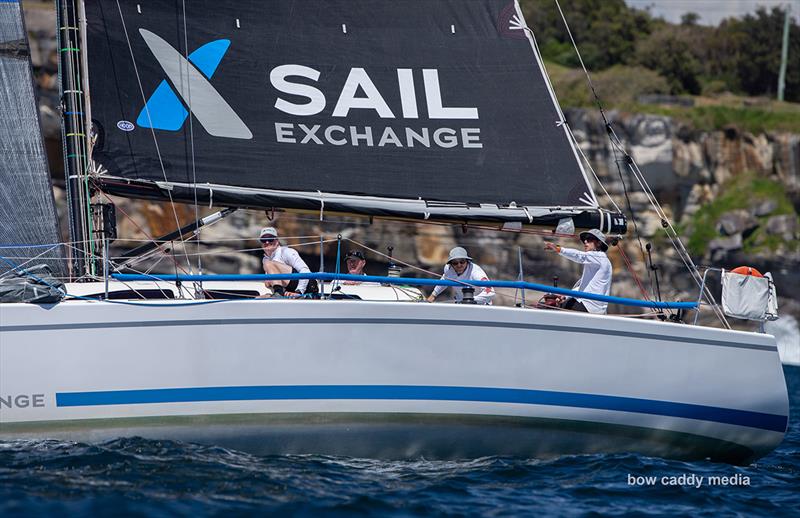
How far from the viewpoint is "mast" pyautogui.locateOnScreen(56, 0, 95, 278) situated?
8500 mm

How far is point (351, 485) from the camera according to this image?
6.99m

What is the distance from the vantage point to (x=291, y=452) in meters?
7.81

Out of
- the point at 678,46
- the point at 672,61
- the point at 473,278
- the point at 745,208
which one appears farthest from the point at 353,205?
the point at 678,46

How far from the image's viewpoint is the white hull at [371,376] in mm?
7461

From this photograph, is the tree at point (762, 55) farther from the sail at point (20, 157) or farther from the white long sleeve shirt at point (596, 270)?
the sail at point (20, 157)

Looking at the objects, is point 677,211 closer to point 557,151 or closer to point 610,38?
point 610,38

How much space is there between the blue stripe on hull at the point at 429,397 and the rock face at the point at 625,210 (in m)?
16.0

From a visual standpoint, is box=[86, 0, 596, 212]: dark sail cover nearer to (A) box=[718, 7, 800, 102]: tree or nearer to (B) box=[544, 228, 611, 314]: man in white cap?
(B) box=[544, 228, 611, 314]: man in white cap

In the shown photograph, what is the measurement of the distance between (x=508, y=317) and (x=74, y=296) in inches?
133

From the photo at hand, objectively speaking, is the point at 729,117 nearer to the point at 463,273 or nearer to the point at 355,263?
the point at 355,263

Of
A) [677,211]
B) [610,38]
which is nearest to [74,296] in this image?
[677,211]

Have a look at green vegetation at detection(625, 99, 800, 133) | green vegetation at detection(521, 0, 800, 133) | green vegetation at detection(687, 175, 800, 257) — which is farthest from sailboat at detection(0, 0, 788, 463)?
green vegetation at detection(521, 0, 800, 133)

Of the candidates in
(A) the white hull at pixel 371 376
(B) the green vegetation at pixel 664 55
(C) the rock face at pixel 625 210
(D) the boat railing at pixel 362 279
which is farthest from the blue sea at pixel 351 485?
(B) the green vegetation at pixel 664 55

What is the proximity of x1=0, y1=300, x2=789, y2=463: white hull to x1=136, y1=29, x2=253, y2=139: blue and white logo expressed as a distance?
1.83 m
